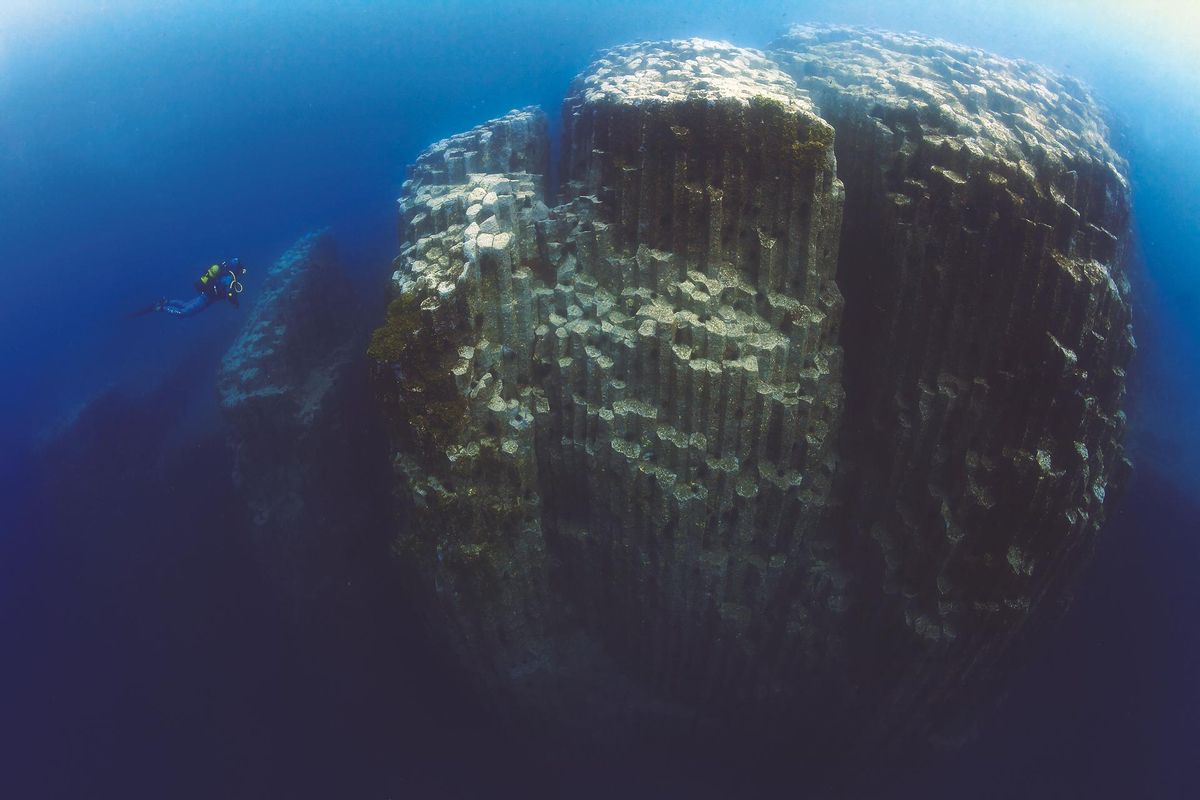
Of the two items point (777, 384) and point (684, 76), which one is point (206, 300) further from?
point (777, 384)

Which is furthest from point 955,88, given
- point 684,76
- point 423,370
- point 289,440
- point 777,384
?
point 289,440

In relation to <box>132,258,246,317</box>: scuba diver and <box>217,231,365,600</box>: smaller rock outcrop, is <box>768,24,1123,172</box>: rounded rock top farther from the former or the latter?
<box>217,231,365,600</box>: smaller rock outcrop

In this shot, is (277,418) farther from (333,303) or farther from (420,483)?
(420,483)

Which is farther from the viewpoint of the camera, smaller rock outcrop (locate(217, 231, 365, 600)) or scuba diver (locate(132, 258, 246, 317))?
smaller rock outcrop (locate(217, 231, 365, 600))

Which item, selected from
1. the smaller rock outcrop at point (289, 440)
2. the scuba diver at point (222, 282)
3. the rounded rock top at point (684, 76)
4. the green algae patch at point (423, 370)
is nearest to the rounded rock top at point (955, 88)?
the rounded rock top at point (684, 76)

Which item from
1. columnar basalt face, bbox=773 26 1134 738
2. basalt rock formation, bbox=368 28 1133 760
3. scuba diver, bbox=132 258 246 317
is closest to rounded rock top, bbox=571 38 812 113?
basalt rock formation, bbox=368 28 1133 760
